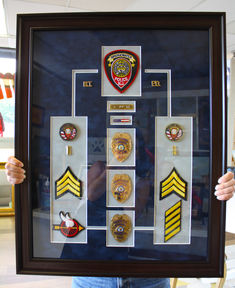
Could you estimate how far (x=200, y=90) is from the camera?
31.3 inches

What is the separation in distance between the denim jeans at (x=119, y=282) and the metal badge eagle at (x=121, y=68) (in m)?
0.67

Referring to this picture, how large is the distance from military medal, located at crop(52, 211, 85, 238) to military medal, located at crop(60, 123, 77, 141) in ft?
0.82

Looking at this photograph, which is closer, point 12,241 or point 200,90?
point 200,90

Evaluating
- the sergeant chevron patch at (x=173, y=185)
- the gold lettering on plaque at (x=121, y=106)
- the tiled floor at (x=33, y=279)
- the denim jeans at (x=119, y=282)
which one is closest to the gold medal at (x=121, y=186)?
the sergeant chevron patch at (x=173, y=185)

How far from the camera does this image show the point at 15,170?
0.77 m

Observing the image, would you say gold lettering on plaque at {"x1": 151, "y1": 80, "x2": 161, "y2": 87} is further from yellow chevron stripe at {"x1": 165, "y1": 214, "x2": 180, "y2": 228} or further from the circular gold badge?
yellow chevron stripe at {"x1": 165, "y1": 214, "x2": 180, "y2": 228}

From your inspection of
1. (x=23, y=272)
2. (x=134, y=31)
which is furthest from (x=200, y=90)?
(x=23, y=272)

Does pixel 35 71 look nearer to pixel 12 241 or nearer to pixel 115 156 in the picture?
pixel 115 156

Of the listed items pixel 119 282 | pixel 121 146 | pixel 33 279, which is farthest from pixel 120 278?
pixel 33 279

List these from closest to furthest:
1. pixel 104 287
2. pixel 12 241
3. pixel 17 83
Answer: pixel 17 83 → pixel 104 287 → pixel 12 241

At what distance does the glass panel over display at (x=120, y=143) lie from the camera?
31.4 inches

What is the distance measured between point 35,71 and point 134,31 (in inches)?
13.7

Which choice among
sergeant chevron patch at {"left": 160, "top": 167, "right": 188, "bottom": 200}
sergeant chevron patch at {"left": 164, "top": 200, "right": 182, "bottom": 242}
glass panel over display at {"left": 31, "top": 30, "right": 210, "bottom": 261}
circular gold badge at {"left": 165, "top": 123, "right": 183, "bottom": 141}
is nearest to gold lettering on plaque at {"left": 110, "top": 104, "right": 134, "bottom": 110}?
glass panel over display at {"left": 31, "top": 30, "right": 210, "bottom": 261}

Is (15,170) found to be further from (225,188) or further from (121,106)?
(225,188)
